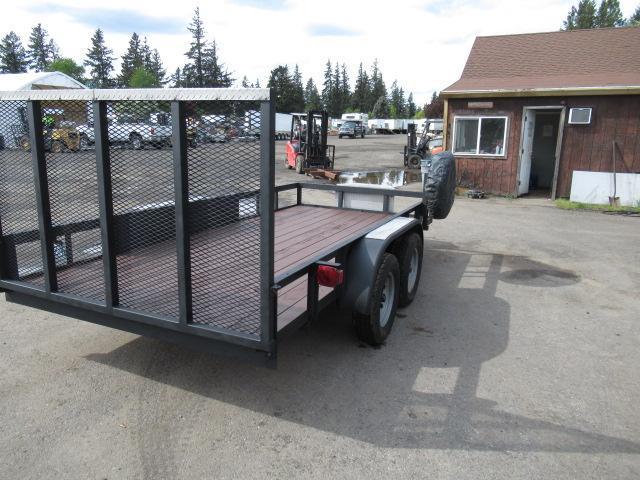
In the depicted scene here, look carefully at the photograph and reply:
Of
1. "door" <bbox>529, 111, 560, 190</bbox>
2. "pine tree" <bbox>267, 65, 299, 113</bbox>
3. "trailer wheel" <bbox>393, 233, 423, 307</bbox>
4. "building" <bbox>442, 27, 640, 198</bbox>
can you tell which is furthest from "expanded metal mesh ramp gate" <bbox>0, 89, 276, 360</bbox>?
"pine tree" <bbox>267, 65, 299, 113</bbox>

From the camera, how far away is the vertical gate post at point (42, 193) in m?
3.12

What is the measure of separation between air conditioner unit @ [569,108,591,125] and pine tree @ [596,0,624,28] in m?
58.2

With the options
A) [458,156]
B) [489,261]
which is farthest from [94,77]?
[489,261]

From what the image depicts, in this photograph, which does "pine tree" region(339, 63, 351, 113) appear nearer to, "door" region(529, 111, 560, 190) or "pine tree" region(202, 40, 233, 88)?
"pine tree" region(202, 40, 233, 88)

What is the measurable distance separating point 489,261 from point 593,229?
3652mm

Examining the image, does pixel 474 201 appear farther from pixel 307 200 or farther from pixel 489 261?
pixel 489 261

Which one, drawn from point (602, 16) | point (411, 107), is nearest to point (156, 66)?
point (411, 107)

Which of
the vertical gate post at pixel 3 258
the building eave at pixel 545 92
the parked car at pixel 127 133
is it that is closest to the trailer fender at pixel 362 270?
the parked car at pixel 127 133

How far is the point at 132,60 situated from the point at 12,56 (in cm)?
2070

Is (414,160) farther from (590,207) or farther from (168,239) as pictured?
(168,239)

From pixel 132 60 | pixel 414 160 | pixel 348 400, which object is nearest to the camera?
pixel 348 400

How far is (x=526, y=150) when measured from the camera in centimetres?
1341

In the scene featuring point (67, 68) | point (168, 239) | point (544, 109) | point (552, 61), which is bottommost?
point (168, 239)

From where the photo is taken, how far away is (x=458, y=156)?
1402cm
